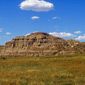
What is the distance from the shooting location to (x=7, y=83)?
1994 centimetres

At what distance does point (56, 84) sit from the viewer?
66.4 feet

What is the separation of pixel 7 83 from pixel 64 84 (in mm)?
3757

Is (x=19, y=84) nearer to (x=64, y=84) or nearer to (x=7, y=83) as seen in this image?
(x=7, y=83)

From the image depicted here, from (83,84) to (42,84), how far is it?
2590mm

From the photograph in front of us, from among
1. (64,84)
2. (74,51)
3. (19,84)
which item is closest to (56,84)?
(64,84)

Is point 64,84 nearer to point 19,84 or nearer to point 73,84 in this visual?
point 73,84

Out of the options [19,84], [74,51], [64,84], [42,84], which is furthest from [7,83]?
[74,51]

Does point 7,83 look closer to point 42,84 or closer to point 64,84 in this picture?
point 42,84

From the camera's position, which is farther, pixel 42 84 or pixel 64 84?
pixel 64 84

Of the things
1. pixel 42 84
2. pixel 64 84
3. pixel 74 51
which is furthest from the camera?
pixel 74 51

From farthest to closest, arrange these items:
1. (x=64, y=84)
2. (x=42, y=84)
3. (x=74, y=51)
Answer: (x=74, y=51) < (x=64, y=84) < (x=42, y=84)

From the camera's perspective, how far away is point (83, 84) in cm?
1948

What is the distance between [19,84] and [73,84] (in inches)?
138

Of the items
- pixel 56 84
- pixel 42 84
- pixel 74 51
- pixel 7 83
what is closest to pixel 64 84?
pixel 56 84
